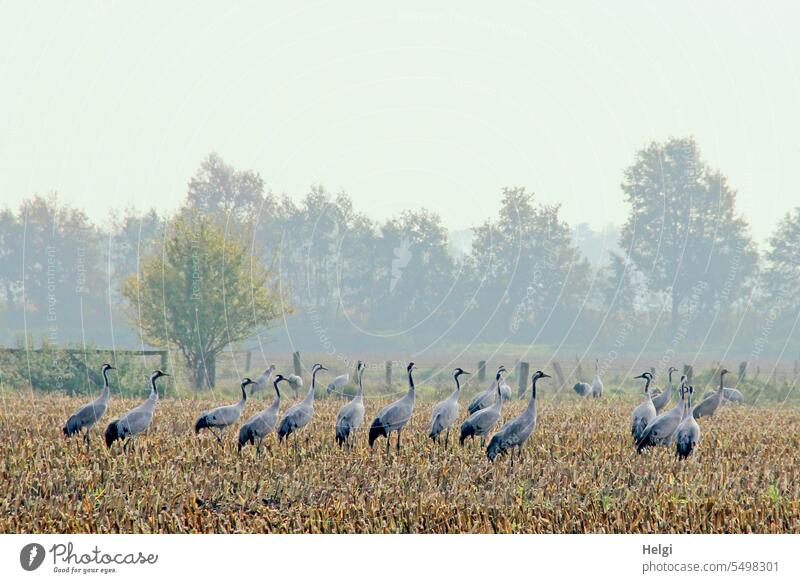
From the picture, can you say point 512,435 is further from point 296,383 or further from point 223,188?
point 223,188

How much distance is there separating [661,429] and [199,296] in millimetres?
27574

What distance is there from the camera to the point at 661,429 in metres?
19.1

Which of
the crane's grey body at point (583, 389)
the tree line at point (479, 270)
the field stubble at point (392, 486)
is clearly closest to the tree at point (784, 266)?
the tree line at point (479, 270)

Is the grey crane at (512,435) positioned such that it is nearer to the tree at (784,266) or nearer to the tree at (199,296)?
the tree at (199,296)

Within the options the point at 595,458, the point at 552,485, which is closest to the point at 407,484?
the point at 552,485

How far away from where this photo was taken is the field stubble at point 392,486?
1259 centimetres

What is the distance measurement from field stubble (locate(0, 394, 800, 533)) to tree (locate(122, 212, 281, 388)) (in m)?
21.2

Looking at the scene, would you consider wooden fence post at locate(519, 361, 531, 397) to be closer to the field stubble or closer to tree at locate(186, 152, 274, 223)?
the field stubble

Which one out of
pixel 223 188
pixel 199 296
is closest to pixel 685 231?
pixel 223 188

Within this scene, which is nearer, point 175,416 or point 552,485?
point 552,485

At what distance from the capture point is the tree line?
299 ft

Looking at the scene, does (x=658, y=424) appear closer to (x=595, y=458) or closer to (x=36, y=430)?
(x=595, y=458)

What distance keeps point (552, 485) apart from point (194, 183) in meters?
77.9
